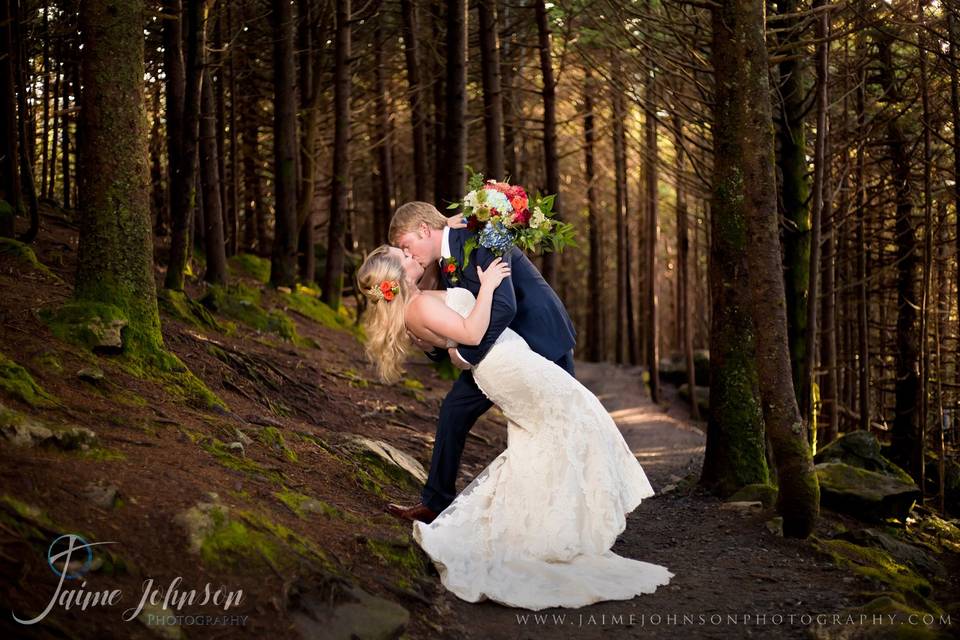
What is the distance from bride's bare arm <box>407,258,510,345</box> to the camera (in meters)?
6.07

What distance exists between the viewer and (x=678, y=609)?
5.49 m

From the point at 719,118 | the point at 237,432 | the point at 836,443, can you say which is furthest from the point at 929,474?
the point at 237,432

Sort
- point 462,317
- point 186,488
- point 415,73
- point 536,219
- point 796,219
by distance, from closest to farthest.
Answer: point 186,488 → point 462,317 → point 536,219 → point 796,219 → point 415,73

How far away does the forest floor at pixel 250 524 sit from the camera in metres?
4.29

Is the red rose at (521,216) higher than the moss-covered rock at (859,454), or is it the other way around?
the red rose at (521,216)

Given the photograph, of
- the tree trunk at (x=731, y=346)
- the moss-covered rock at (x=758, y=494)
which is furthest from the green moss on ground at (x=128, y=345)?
the moss-covered rock at (x=758, y=494)

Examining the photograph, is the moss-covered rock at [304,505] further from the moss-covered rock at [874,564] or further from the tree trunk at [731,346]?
the tree trunk at [731,346]

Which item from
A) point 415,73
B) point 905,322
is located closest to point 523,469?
point 905,322

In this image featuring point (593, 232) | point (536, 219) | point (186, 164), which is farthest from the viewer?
point (593, 232)

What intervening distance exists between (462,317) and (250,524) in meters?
2.02

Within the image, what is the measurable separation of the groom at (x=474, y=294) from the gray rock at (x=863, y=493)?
3.64 m

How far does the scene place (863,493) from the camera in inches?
344

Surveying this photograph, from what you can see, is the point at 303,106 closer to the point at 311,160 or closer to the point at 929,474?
the point at 311,160

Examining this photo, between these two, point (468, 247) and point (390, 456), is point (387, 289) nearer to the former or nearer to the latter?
point (468, 247)
